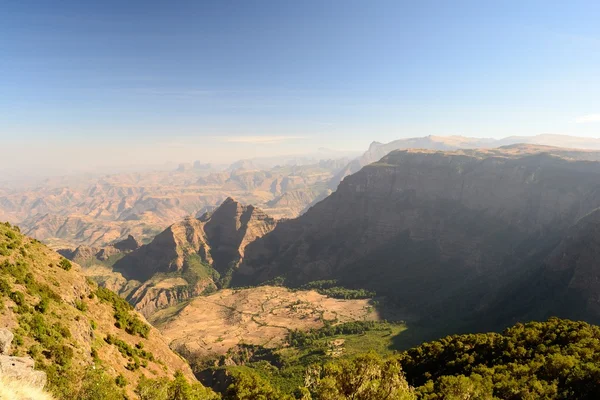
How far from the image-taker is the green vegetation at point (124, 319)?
59969 millimetres

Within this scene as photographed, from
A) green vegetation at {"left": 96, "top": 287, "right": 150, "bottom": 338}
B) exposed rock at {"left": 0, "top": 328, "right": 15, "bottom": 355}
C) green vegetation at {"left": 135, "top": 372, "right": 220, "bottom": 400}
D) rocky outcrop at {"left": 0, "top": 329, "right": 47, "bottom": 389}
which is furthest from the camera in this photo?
green vegetation at {"left": 96, "top": 287, "right": 150, "bottom": 338}

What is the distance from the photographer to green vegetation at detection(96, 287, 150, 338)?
2361 inches

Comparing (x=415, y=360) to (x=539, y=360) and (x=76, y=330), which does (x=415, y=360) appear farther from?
(x=76, y=330)

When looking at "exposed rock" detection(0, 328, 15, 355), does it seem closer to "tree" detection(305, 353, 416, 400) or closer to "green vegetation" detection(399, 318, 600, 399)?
"tree" detection(305, 353, 416, 400)

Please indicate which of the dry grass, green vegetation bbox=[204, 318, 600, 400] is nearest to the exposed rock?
the dry grass

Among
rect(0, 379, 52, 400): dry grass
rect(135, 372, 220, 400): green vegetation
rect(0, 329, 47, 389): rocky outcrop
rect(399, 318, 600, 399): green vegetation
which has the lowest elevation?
rect(399, 318, 600, 399): green vegetation

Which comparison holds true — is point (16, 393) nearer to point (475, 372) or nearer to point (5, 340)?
point (5, 340)

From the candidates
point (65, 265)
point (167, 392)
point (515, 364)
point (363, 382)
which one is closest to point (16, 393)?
point (167, 392)

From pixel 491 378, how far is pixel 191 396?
57.0m

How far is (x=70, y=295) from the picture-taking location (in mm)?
53812

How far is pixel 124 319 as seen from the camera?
2388 inches

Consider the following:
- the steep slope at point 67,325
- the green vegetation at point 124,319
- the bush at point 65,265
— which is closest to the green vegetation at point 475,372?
the steep slope at point 67,325

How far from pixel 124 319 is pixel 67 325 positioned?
1649 cm

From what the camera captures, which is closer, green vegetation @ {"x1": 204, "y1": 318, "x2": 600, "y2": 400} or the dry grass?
the dry grass
